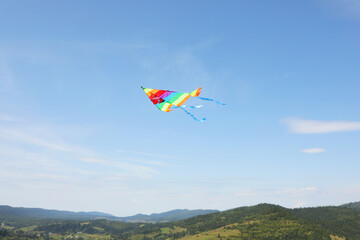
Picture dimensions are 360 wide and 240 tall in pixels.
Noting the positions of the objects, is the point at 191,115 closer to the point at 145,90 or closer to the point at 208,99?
the point at 208,99

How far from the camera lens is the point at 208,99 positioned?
121 ft

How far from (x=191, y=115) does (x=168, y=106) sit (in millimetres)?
5911

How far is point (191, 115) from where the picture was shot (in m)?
36.7

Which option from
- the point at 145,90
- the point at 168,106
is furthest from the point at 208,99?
the point at 145,90

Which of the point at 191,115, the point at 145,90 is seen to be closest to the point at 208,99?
the point at 191,115

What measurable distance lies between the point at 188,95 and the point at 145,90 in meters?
6.58

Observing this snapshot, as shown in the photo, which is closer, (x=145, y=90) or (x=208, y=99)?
(x=208, y=99)

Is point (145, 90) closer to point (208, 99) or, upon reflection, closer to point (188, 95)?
point (188, 95)

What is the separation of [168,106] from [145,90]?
4.29 meters

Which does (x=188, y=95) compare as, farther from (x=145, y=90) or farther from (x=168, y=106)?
(x=145, y=90)

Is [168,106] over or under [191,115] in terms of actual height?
over

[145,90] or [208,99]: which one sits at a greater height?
[145,90]

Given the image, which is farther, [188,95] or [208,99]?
[188,95]

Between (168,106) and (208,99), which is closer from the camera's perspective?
(208,99)
